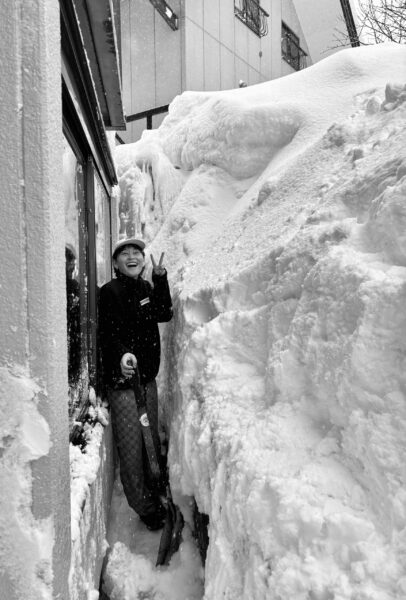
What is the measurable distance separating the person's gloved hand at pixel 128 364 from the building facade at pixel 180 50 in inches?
294

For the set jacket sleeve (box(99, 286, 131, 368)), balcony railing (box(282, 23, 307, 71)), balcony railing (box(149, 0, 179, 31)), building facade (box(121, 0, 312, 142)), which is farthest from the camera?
balcony railing (box(282, 23, 307, 71))

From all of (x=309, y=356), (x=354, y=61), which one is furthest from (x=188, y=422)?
(x=354, y=61)

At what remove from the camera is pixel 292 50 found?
13.4 meters

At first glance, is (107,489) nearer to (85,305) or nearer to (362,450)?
(85,305)

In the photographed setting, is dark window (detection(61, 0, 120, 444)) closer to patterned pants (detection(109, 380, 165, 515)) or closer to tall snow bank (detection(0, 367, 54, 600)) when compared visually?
patterned pants (detection(109, 380, 165, 515))

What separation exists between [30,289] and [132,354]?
1709mm

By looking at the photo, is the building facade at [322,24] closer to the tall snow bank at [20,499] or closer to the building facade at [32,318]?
the building facade at [32,318]

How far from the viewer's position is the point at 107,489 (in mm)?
2949

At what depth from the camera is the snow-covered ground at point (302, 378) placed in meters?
1.50

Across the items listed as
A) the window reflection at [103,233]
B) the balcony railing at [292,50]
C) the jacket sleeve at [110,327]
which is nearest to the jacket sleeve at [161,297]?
the jacket sleeve at [110,327]

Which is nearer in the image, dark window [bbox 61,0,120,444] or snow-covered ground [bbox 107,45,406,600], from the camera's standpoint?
snow-covered ground [bbox 107,45,406,600]

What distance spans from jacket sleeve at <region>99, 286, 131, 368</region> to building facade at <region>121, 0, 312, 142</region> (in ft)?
23.3

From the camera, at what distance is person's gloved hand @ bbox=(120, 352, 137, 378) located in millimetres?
2998

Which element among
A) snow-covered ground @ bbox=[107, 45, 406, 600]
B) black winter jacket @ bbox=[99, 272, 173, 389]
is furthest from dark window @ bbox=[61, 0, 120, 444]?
snow-covered ground @ bbox=[107, 45, 406, 600]
